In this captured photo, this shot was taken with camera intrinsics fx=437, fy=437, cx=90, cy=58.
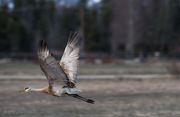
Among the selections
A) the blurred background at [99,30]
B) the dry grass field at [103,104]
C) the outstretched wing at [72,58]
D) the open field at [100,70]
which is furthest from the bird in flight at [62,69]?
the blurred background at [99,30]

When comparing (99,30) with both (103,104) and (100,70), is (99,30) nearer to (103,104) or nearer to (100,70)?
(100,70)

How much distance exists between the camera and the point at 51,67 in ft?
34.2

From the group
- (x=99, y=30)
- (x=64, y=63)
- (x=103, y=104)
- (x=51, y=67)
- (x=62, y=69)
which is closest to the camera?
(x=51, y=67)

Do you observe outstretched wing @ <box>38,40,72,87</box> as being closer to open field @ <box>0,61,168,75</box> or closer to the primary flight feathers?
the primary flight feathers

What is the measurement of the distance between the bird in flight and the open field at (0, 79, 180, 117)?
173 cm

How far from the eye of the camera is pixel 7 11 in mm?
68438

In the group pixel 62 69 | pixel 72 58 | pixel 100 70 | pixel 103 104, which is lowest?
pixel 100 70

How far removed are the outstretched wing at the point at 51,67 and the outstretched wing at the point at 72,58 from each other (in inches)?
13.4

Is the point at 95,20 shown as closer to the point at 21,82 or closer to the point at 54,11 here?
the point at 54,11

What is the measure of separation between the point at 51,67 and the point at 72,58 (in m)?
1.22

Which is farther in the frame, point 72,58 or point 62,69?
point 72,58

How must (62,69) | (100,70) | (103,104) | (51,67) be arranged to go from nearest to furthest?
1. (51,67)
2. (62,69)
3. (103,104)
4. (100,70)

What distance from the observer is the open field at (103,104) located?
42.8ft

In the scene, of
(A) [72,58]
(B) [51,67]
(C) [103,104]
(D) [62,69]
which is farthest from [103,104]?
(B) [51,67]
